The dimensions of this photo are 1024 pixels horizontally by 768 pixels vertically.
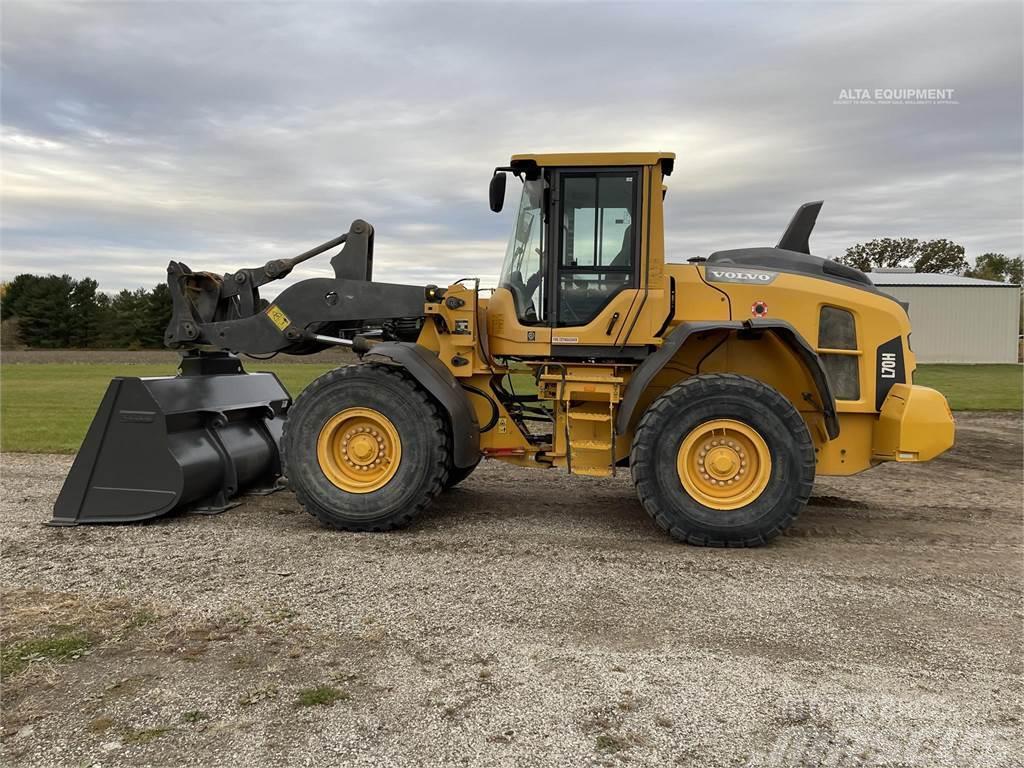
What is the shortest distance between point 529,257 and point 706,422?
76.4 inches

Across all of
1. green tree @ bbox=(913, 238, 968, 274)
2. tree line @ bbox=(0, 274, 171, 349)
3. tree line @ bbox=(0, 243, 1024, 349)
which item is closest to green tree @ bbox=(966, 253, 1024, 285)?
green tree @ bbox=(913, 238, 968, 274)

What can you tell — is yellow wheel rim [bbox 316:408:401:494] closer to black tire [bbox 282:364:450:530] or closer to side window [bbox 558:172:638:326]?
black tire [bbox 282:364:450:530]

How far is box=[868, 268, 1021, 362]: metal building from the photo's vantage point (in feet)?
126

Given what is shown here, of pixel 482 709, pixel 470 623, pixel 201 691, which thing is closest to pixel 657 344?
pixel 470 623

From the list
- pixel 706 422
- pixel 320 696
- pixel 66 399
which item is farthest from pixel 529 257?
pixel 66 399

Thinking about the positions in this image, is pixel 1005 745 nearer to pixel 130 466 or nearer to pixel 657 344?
pixel 657 344

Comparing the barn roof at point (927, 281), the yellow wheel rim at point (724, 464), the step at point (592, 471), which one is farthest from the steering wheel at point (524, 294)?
the barn roof at point (927, 281)

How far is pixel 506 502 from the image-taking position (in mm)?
6562

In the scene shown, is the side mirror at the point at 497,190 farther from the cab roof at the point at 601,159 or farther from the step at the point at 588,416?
the step at the point at 588,416

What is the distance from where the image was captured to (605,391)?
552cm

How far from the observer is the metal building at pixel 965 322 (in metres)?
38.5

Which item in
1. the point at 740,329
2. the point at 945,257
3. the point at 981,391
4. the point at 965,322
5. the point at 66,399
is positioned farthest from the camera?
the point at 945,257

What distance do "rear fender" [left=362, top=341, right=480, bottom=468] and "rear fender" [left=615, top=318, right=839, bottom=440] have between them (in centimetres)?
119

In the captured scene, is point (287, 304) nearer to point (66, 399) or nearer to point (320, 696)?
point (320, 696)
